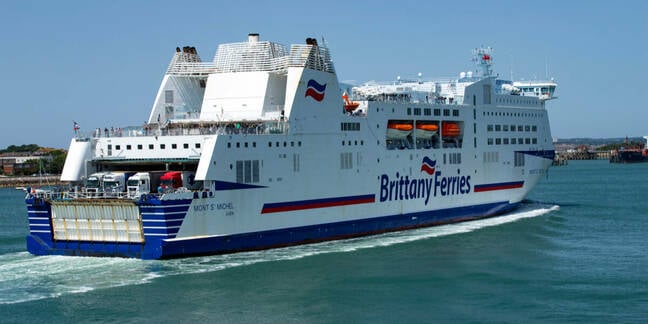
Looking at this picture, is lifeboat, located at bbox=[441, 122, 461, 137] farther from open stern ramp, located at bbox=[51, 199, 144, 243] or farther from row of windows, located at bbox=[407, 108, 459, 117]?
open stern ramp, located at bbox=[51, 199, 144, 243]

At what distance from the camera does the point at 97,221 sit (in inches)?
931

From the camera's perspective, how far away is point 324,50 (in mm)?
28016

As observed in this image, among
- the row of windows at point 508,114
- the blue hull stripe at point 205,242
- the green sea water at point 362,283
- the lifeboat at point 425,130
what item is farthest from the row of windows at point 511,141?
the blue hull stripe at point 205,242

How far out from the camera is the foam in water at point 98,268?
792 inches

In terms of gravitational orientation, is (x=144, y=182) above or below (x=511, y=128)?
below

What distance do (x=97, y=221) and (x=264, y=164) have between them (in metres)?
5.37

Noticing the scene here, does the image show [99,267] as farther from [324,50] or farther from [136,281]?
[324,50]

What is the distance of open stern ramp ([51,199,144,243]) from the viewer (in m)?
23.1

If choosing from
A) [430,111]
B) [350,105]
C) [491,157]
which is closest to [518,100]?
[491,157]

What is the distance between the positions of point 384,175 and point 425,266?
7.05m

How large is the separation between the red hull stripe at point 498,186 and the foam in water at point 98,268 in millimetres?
8031

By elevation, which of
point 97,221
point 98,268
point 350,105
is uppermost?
point 350,105

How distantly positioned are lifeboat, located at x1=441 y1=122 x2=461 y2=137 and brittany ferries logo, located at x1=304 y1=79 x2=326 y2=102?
802 cm

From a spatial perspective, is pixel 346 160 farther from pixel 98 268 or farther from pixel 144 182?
pixel 98 268
